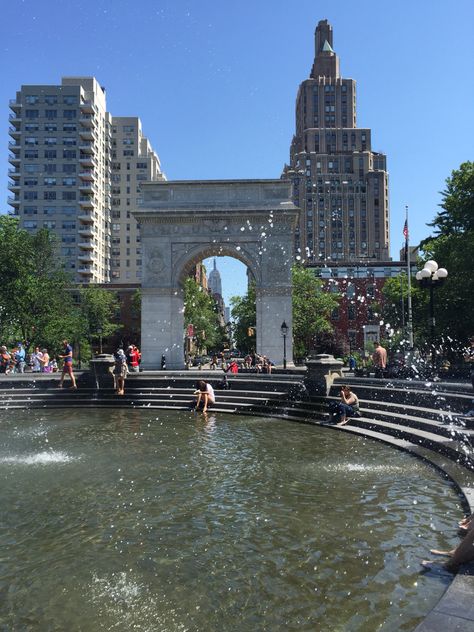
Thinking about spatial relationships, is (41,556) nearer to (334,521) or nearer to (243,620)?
(243,620)

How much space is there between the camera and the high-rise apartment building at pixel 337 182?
348ft

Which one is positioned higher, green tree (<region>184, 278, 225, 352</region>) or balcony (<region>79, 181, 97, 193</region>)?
balcony (<region>79, 181, 97, 193</region>)

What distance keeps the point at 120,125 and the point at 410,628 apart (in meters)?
99.6

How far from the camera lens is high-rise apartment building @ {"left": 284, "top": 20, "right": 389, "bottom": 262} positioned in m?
106

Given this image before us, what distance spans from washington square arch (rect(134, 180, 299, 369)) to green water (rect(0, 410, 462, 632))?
903 inches

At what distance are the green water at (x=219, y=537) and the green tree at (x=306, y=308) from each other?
4446 cm

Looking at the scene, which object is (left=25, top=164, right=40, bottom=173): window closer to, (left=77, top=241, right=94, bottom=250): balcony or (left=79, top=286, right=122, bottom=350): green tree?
(left=77, top=241, right=94, bottom=250): balcony

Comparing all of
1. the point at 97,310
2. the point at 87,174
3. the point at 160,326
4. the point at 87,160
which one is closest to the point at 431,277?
the point at 160,326

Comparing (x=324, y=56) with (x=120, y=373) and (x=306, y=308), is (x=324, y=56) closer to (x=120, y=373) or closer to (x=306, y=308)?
(x=306, y=308)

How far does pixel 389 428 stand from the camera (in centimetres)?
1163

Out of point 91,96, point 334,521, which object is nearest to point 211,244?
point 334,521

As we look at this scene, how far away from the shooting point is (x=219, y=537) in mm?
5699

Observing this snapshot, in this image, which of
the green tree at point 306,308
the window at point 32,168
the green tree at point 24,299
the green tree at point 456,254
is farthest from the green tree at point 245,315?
the window at point 32,168

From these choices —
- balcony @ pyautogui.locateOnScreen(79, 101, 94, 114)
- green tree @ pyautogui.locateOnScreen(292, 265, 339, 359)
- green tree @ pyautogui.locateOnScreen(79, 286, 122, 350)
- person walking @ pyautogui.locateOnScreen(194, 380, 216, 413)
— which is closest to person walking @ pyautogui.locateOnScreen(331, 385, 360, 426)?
person walking @ pyautogui.locateOnScreen(194, 380, 216, 413)
